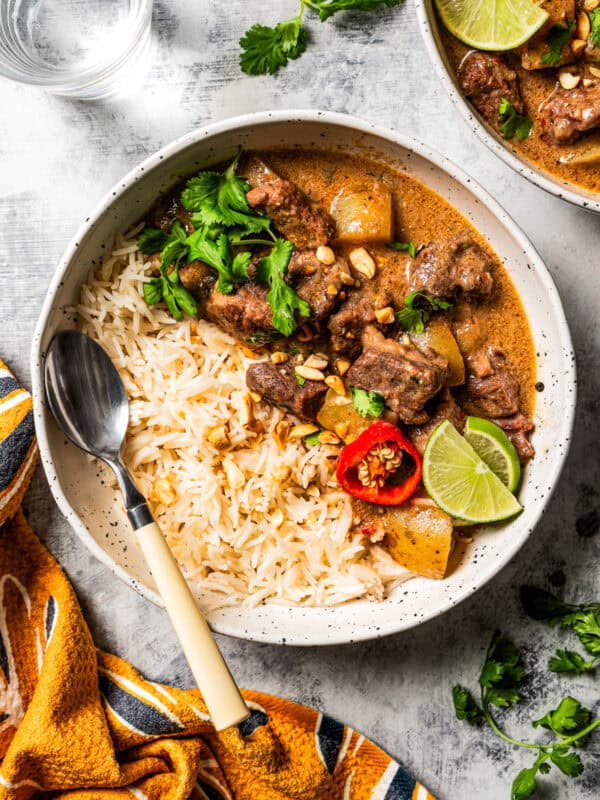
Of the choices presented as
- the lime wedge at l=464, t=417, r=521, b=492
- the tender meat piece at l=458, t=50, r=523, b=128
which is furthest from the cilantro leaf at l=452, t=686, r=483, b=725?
the tender meat piece at l=458, t=50, r=523, b=128

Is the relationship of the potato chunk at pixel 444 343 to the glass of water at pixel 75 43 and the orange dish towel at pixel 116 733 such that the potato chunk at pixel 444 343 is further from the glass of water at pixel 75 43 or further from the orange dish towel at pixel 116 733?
the glass of water at pixel 75 43

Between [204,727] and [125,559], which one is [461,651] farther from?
[125,559]

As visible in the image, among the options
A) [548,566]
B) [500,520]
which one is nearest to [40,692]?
[500,520]

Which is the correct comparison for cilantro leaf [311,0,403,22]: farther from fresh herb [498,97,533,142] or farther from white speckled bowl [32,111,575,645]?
fresh herb [498,97,533,142]

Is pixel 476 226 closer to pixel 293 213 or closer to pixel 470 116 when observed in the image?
pixel 470 116

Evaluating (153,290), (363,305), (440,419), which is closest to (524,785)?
(440,419)
